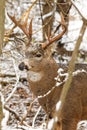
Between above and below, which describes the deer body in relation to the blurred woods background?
below

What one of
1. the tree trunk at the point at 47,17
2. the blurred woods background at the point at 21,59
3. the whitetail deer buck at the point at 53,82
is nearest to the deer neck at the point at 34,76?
the whitetail deer buck at the point at 53,82

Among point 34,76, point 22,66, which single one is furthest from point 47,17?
point 22,66

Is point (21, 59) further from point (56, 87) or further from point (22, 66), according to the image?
point (22, 66)

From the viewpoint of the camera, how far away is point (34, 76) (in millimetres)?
4641

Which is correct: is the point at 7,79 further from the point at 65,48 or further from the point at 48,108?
the point at 48,108

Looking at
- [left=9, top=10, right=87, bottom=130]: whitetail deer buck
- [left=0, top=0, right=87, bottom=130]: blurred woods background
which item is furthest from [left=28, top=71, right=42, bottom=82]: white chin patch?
[left=0, top=0, right=87, bottom=130]: blurred woods background

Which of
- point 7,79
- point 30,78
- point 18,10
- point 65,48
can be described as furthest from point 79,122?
point 18,10

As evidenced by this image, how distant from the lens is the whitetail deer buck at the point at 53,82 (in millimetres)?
4512

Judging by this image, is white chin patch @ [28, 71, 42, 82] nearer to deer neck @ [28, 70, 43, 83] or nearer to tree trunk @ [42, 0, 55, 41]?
deer neck @ [28, 70, 43, 83]

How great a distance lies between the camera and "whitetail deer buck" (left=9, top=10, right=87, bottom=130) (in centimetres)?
451

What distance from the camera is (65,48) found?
9.93 m

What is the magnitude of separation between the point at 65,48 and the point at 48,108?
531 cm

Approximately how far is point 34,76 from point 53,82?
0.26 m

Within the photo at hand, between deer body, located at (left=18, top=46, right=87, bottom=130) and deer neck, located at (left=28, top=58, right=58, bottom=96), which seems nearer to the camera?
deer body, located at (left=18, top=46, right=87, bottom=130)
